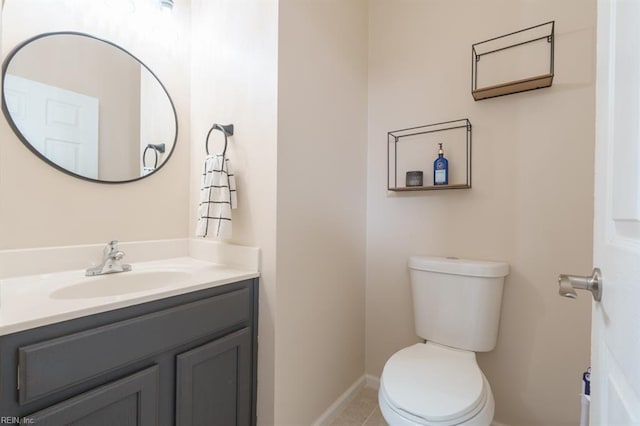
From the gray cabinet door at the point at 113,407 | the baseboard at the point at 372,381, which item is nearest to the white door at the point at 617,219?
the gray cabinet door at the point at 113,407

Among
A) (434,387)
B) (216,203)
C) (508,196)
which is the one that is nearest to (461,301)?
(434,387)

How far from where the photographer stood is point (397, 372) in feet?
3.73

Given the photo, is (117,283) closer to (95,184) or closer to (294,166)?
(95,184)

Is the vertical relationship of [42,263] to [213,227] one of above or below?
below

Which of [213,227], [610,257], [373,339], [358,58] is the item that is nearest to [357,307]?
[373,339]

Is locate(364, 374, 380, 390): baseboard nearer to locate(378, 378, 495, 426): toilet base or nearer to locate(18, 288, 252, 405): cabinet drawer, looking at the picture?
locate(378, 378, 495, 426): toilet base

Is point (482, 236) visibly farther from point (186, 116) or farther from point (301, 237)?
point (186, 116)

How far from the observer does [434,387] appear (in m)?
1.04

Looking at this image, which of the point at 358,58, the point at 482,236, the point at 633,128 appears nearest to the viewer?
the point at 633,128

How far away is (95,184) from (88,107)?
34 centimetres

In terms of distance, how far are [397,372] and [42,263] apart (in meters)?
1.44

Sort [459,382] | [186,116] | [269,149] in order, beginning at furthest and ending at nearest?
[186,116], [269,149], [459,382]

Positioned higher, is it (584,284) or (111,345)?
(584,284)

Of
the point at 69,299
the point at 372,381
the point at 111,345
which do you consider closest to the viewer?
the point at 111,345
